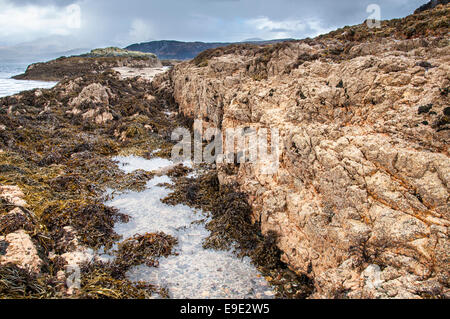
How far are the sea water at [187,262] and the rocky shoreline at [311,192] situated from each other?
0.32 m

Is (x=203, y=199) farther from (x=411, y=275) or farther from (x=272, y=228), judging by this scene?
(x=411, y=275)

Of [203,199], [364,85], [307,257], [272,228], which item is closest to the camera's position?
[307,257]

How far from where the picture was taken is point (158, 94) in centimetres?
2544

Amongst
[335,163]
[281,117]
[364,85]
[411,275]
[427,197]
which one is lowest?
[411,275]

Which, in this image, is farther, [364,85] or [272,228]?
[272,228]

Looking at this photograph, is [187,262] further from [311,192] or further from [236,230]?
[311,192]

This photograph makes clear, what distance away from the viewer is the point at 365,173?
14.3 feet

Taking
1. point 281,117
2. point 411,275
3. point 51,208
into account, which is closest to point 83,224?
point 51,208

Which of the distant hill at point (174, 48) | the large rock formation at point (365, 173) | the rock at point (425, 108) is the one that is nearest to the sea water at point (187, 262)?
the large rock formation at point (365, 173)

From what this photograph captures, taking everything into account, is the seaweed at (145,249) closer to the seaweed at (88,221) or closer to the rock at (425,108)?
the seaweed at (88,221)

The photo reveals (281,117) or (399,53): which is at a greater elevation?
(399,53)

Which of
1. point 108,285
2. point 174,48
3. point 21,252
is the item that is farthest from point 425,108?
point 174,48
